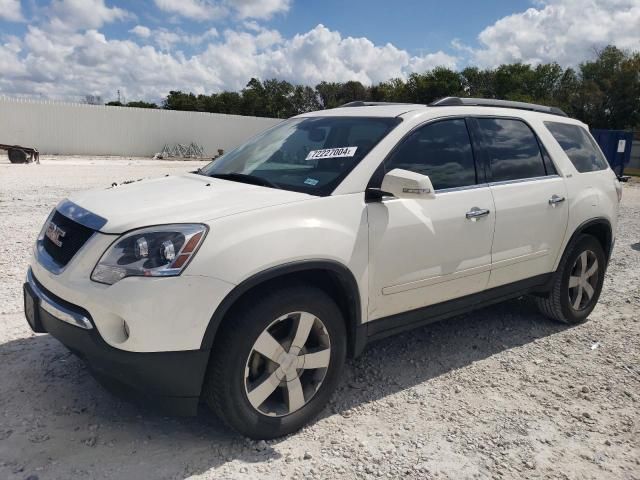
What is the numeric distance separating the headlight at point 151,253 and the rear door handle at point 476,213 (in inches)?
70.6

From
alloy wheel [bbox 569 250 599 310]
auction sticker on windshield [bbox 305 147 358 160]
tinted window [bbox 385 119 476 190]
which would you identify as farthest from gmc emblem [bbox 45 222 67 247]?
alloy wheel [bbox 569 250 599 310]

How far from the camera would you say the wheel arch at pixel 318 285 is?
2555 mm

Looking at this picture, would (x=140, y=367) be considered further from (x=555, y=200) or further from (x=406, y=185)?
(x=555, y=200)

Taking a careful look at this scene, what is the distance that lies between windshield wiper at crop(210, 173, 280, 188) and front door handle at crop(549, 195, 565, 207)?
222 cm

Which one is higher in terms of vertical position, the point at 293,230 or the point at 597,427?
the point at 293,230

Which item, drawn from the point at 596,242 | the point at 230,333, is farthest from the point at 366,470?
the point at 596,242

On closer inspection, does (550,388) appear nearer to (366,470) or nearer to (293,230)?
(366,470)

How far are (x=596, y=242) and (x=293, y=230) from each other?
3219 millimetres

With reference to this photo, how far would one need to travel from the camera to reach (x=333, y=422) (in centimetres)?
315

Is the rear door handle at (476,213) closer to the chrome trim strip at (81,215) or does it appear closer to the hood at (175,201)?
the hood at (175,201)

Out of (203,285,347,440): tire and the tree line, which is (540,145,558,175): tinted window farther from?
the tree line

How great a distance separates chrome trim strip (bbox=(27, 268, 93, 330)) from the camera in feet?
8.40

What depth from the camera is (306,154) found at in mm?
3541

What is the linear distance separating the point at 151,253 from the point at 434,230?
169 centimetres
